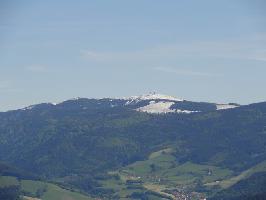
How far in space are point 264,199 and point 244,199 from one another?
20780mm

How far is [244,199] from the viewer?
579ft

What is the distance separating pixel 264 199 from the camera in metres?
156

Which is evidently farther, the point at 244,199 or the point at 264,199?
the point at 244,199
